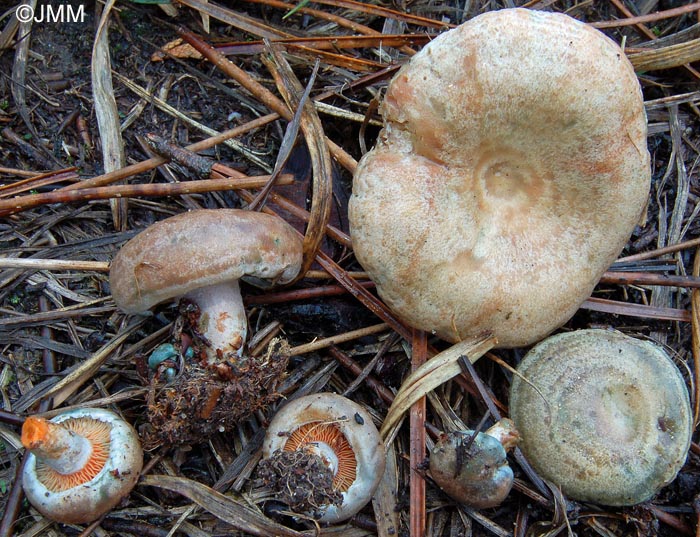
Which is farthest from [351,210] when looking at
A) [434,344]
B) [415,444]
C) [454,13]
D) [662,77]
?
[662,77]

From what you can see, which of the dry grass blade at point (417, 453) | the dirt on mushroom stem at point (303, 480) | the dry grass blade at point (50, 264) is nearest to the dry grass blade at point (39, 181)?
the dry grass blade at point (50, 264)

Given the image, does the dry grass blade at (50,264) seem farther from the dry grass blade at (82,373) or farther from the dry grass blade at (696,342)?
the dry grass blade at (696,342)

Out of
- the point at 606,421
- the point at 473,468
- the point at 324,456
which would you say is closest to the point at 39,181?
the point at 324,456

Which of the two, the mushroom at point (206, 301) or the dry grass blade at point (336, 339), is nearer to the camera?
the mushroom at point (206, 301)

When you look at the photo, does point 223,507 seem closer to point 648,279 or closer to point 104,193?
point 104,193

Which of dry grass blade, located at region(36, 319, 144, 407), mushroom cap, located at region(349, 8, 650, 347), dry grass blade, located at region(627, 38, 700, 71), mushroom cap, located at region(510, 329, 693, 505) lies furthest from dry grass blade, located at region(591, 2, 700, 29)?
dry grass blade, located at region(36, 319, 144, 407)

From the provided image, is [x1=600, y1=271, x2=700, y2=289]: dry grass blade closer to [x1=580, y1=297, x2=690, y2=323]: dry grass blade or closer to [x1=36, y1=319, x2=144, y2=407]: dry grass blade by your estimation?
[x1=580, y1=297, x2=690, y2=323]: dry grass blade
